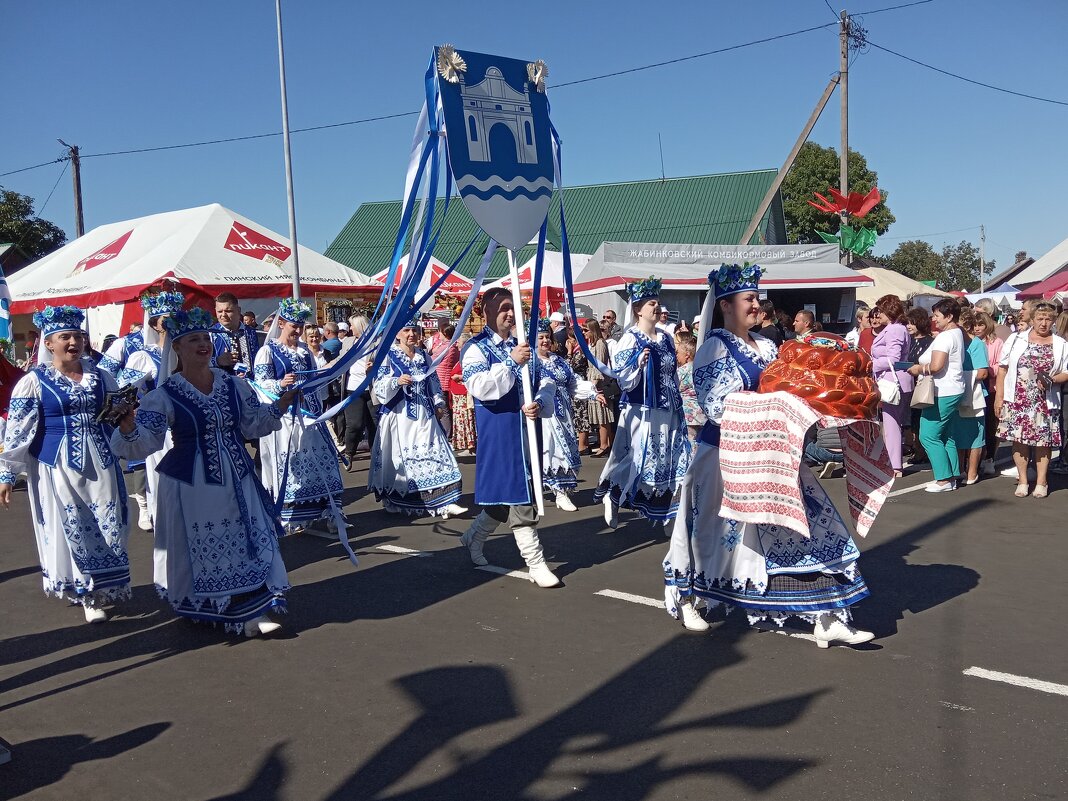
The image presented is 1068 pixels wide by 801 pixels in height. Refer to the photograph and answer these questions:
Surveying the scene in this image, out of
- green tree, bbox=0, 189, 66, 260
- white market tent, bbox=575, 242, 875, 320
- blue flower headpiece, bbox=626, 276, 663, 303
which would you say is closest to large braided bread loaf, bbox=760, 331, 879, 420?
blue flower headpiece, bbox=626, 276, 663, 303

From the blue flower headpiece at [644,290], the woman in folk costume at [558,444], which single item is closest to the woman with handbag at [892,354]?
the blue flower headpiece at [644,290]

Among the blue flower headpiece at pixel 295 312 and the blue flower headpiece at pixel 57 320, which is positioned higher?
the blue flower headpiece at pixel 295 312

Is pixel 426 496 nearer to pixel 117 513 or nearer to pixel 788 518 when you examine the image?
pixel 117 513

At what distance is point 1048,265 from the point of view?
1934cm

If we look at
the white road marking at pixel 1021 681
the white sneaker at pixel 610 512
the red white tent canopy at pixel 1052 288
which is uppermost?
the red white tent canopy at pixel 1052 288

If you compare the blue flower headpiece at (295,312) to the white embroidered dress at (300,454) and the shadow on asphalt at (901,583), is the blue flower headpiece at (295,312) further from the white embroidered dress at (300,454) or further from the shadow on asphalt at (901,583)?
the shadow on asphalt at (901,583)

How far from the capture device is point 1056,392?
27.8ft

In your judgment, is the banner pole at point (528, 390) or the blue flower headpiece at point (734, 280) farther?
the banner pole at point (528, 390)

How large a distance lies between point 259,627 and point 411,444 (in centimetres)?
355

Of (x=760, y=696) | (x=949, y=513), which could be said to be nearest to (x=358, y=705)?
(x=760, y=696)

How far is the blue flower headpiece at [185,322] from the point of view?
4.91m

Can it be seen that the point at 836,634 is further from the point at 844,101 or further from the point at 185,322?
the point at 844,101

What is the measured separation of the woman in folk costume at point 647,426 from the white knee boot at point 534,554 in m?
1.71

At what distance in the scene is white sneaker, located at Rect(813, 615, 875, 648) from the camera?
14.8 ft
